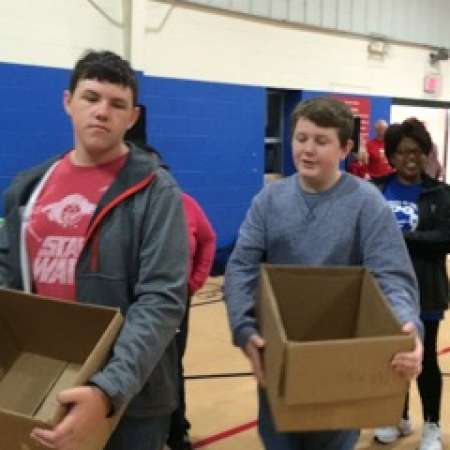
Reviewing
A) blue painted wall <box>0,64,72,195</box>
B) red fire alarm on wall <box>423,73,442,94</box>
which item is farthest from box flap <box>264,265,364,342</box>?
red fire alarm on wall <box>423,73,442,94</box>

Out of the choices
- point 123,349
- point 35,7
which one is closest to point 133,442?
point 123,349

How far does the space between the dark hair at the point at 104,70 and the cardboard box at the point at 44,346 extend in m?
0.48

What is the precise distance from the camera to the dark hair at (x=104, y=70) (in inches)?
49.5

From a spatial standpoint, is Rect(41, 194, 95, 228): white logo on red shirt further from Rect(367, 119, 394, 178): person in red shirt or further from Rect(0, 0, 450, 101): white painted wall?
Rect(367, 119, 394, 178): person in red shirt

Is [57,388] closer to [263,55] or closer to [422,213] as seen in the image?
[422,213]

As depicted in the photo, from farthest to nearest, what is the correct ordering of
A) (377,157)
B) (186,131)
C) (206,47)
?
1. (377,157)
2. (206,47)
3. (186,131)

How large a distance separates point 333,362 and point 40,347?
0.65 metres

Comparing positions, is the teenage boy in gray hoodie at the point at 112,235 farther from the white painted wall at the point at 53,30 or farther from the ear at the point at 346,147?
the white painted wall at the point at 53,30

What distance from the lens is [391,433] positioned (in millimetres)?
2568

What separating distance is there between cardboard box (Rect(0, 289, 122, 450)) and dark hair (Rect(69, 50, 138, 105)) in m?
0.48

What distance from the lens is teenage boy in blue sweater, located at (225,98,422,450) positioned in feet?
4.85

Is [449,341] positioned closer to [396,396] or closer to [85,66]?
[396,396]

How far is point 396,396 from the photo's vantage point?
126cm

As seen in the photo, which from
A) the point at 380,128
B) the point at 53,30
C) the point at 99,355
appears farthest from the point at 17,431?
the point at 380,128
